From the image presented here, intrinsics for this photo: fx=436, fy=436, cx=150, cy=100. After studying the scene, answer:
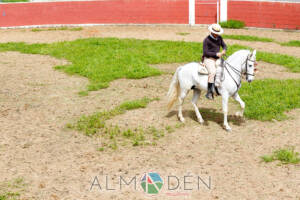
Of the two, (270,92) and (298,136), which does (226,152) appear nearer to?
(298,136)

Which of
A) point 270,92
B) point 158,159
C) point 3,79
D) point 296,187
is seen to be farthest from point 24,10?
point 296,187

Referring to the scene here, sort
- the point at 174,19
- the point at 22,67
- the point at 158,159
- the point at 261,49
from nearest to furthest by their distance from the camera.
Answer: the point at 158,159, the point at 22,67, the point at 261,49, the point at 174,19

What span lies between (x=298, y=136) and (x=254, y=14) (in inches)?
631

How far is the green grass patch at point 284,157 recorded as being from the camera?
28.9 ft

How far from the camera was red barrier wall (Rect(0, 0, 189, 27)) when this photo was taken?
26.1m

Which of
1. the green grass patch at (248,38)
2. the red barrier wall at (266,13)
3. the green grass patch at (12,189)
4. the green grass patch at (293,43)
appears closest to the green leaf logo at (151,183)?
the green grass patch at (12,189)

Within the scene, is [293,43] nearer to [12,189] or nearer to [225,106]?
[225,106]

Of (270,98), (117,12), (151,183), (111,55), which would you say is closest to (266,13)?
(117,12)

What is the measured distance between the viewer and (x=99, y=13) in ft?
87.1

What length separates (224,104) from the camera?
34.6 feet

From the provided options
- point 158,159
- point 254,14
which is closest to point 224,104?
point 158,159

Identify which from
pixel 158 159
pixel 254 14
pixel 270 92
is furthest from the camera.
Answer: pixel 254 14

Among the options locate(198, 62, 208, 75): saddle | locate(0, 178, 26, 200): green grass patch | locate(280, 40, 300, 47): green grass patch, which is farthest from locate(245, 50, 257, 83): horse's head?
locate(280, 40, 300, 47): green grass patch

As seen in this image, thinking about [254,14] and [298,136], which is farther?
[254,14]
